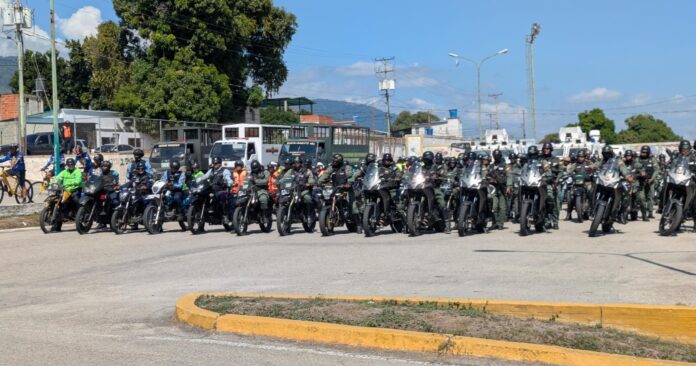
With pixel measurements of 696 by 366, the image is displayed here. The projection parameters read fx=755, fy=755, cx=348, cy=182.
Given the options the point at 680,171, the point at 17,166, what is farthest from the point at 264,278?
the point at 17,166

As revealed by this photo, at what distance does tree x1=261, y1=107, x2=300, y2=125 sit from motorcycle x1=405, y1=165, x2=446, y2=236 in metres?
58.0

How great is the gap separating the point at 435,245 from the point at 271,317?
6875 mm

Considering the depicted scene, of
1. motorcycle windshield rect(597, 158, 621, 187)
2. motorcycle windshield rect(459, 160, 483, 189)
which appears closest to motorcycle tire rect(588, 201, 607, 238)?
motorcycle windshield rect(597, 158, 621, 187)

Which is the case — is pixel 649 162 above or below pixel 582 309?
above

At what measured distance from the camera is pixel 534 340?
641 cm

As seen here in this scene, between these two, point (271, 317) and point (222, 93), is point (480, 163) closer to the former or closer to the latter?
point (271, 317)

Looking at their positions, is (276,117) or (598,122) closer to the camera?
(598,122)

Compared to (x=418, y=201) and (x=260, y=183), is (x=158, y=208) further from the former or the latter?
(x=418, y=201)

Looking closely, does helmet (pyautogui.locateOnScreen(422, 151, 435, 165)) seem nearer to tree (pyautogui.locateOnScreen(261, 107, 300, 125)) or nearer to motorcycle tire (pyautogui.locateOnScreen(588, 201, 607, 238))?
motorcycle tire (pyautogui.locateOnScreen(588, 201, 607, 238))

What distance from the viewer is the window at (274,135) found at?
37062mm

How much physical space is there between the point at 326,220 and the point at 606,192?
558 cm

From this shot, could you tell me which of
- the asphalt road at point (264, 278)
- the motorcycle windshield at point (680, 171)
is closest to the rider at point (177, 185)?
the asphalt road at point (264, 278)

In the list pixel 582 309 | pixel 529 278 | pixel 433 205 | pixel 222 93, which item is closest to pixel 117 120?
pixel 222 93

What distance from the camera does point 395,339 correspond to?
6617mm
